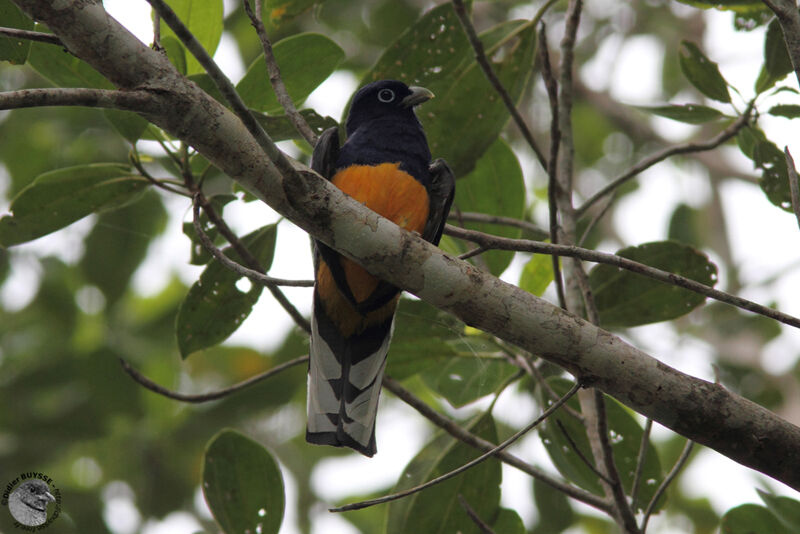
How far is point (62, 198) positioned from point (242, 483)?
4.50 feet

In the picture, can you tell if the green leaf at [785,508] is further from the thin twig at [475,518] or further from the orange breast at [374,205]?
the orange breast at [374,205]

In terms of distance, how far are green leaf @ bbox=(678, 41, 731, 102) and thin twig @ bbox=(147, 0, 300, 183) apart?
2006 millimetres

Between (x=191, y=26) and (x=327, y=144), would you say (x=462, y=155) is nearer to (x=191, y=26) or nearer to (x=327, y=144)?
(x=327, y=144)

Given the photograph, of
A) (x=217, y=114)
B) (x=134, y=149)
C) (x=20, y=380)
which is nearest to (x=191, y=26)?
(x=134, y=149)

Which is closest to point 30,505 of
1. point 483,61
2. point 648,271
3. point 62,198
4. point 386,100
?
point 62,198

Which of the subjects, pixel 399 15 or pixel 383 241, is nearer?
pixel 383 241

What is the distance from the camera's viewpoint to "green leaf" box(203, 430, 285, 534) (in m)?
3.44

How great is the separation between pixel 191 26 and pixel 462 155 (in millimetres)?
1247

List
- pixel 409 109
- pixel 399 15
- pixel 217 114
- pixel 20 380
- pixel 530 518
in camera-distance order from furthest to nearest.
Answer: pixel 399 15 → pixel 20 380 → pixel 530 518 → pixel 409 109 → pixel 217 114

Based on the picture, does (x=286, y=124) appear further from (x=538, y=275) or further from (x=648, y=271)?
(x=648, y=271)

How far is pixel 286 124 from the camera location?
10.4 feet

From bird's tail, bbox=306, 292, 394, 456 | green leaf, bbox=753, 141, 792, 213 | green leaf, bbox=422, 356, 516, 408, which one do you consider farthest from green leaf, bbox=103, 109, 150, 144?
green leaf, bbox=753, 141, 792, 213

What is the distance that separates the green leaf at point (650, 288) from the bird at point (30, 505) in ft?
9.43

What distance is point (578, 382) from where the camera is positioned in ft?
7.67
